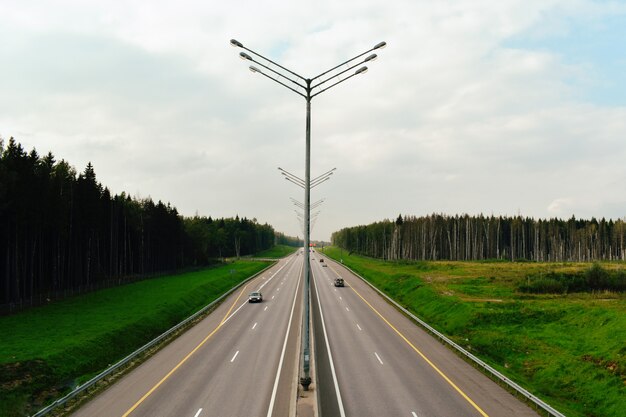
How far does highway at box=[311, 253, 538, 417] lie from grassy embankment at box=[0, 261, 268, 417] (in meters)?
14.3

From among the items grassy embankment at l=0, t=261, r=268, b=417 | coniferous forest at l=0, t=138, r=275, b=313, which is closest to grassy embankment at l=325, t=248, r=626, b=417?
grassy embankment at l=0, t=261, r=268, b=417

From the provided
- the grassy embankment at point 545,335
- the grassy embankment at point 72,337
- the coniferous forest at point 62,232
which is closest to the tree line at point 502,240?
the coniferous forest at point 62,232

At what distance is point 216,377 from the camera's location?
21.6 metres

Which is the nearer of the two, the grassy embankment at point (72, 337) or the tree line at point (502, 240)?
the grassy embankment at point (72, 337)

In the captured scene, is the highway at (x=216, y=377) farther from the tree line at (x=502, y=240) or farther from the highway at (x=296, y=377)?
the tree line at (x=502, y=240)

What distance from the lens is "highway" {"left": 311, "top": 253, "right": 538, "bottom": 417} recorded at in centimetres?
1747

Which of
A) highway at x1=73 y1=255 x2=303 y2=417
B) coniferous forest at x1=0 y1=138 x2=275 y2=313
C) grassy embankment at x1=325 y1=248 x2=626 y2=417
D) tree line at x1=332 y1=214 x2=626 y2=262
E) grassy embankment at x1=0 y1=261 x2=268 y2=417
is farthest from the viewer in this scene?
tree line at x1=332 y1=214 x2=626 y2=262

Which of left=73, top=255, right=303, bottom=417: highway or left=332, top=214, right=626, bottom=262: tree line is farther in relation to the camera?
left=332, top=214, right=626, bottom=262: tree line

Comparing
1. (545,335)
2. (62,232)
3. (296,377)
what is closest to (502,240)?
(545,335)

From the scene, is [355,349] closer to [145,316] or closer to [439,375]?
[439,375]

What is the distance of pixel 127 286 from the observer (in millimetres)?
68062

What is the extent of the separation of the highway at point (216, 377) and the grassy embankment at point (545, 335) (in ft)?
42.3

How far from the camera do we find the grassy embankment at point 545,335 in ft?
68.6

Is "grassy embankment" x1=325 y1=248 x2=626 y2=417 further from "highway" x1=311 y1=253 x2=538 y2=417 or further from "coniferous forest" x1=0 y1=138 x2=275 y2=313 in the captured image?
"coniferous forest" x1=0 y1=138 x2=275 y2=313
